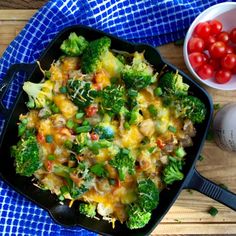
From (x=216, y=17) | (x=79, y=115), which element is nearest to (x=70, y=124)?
(x=79, y=115)

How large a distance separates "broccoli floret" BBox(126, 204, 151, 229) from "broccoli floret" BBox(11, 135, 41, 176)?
472mm

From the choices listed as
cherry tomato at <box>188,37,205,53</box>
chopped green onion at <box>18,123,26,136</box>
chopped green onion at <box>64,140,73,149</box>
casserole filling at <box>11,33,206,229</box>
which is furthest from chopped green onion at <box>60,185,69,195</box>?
cherry tomato at <box>188,37,205,53</box>

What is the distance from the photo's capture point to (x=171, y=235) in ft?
9.13

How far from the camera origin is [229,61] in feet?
8.52

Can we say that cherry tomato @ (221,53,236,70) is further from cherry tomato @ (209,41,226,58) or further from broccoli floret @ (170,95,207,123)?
broccoli floret @ (170,95,207,123)

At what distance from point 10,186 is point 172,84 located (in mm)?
888

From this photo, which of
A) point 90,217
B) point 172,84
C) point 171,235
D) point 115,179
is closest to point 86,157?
point 115,179

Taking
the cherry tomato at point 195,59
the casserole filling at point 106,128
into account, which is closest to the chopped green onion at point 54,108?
the casserole filling at point 106,128

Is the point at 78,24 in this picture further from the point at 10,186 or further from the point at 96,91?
the point at 10,186

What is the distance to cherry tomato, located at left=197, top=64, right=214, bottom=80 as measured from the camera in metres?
2.63

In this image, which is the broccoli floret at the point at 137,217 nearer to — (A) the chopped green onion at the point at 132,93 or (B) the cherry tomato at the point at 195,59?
(A) the chopped green onion at the point at 132,93

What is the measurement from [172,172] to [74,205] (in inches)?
20.7

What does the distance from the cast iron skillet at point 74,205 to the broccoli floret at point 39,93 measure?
0.05 m

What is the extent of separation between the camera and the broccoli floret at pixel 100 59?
94.7 inches
